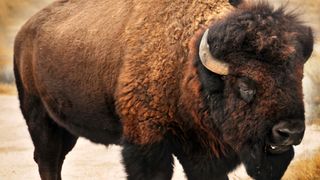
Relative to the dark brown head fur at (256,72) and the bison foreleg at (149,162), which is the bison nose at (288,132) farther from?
the bison foreleg at (149,162)

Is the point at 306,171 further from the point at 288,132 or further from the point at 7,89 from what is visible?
the point at 7,89

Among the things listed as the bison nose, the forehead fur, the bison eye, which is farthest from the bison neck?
the bison nose

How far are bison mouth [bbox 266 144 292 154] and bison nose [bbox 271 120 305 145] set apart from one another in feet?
0.32

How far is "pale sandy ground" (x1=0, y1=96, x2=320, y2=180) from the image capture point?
28.7ft

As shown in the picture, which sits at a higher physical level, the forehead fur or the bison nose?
the forehead fur

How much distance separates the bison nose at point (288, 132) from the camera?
336 centimetres

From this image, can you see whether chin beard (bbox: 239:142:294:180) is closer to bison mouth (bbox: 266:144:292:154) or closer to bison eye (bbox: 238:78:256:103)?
bison mouth (bbox: 266:144:292:154)

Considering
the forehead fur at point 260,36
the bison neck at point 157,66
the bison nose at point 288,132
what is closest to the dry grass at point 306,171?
the bison neck at point 157,66

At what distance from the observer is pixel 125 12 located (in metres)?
4.70

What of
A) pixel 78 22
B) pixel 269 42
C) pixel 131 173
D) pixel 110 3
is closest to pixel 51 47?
pixel 78 22

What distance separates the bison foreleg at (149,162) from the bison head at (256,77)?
0.43 m

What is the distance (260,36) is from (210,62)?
0.33m

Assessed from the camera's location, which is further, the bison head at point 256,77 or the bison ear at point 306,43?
the bison ear at point 306,43

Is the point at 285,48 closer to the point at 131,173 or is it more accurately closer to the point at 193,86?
the point at 193,86
